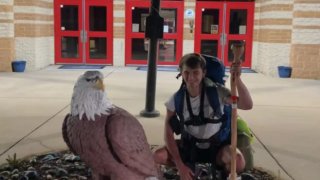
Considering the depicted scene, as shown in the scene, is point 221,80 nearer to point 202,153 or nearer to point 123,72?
point 202,153

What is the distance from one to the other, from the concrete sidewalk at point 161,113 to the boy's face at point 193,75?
5.72ft

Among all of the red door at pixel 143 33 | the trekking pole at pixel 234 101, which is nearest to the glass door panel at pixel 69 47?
the red door at pixel 143 33

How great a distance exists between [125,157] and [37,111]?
552cm

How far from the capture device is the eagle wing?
225cm

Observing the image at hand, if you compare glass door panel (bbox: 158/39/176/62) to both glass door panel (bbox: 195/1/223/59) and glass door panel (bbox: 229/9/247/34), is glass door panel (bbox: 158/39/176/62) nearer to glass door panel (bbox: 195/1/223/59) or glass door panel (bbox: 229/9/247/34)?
glass door panel (bbox: 195/1/223/59)

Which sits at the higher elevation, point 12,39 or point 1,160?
point 12,39

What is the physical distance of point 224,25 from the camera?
1530 cm

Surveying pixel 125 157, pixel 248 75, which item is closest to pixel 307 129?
pixel 125 157

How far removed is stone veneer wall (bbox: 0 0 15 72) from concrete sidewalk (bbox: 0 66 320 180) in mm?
717

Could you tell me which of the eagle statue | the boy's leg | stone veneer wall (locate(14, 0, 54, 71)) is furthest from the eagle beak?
stone veneer wall (locate(14, 0, 54, 71))

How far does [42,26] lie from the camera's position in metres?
14.4

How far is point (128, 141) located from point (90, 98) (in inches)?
11.5

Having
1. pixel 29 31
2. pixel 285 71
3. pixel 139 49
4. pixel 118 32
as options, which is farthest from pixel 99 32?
pixel 285 71

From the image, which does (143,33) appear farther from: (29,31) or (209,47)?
(29,31)
